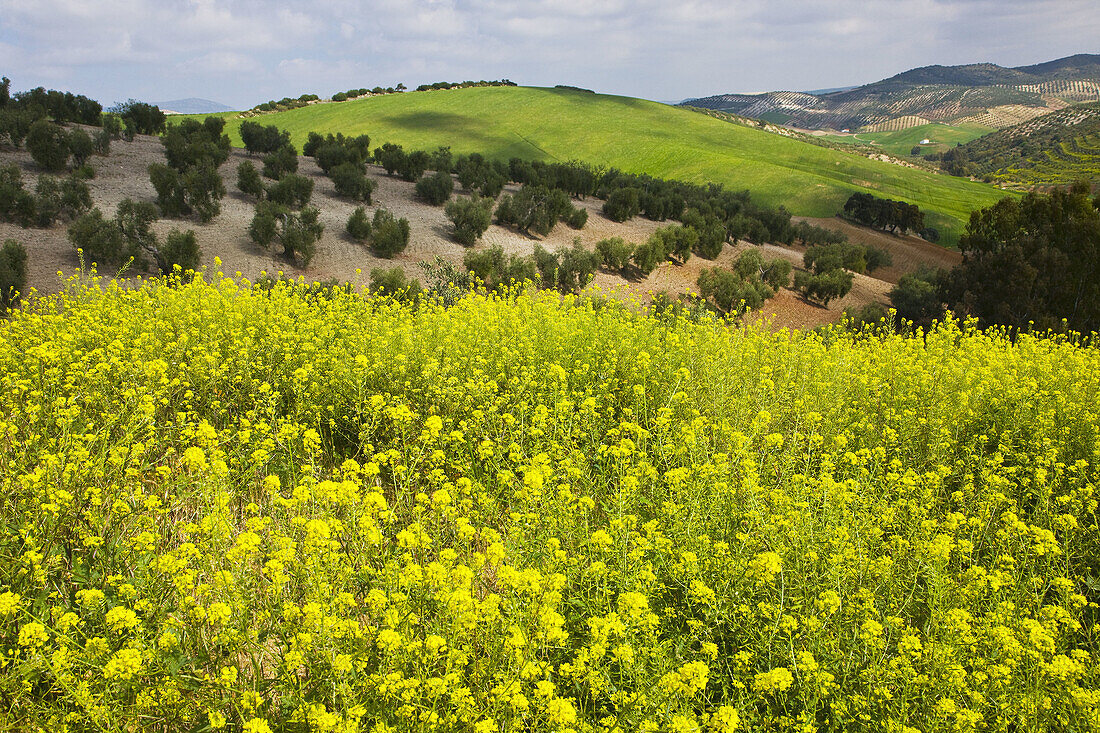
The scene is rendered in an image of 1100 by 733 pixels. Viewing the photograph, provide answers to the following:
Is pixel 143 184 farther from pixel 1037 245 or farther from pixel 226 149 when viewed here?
pixel 1037 245

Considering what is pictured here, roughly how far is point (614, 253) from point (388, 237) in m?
6.99

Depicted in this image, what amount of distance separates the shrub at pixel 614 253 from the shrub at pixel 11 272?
13950mm

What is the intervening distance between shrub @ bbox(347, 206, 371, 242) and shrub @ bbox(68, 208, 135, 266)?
5.36 meters

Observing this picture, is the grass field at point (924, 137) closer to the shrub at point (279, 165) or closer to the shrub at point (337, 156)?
the shrub at point (337, 156)

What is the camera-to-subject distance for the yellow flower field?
257 cm

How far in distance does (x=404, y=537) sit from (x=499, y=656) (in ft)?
2.41

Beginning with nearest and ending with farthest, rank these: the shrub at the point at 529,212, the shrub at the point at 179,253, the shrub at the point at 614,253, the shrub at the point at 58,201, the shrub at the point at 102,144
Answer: the shrub at the point at 179,253
the shrub at the point at 58,201
the shrub at the point at 102,144
the shrub at the point at 614,253
the shrub at the point at 529,212

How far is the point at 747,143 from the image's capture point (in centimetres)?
6138

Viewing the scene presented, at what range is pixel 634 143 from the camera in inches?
2172

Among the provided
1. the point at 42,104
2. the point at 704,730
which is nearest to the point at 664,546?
the point at 704,730

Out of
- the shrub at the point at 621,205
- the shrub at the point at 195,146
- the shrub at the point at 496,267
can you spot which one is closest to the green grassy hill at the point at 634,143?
the shrub at the point at 621,205

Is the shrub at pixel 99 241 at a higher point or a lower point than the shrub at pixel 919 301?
higher

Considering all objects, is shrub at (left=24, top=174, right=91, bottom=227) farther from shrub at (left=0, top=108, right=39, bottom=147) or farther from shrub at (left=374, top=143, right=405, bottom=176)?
shrub at (left=374, top=143, right=405, bottom=176)

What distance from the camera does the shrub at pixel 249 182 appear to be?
17.8 m
